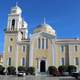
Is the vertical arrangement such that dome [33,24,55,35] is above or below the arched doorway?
above

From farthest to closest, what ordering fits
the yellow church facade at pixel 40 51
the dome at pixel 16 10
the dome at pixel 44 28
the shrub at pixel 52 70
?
the dome at pixel 16 10, the dome at pixel 44 28, the yellow church facade at pixel 40 51, the shrub at pixel 52 70

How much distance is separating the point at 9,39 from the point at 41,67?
34.9 feet

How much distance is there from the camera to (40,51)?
61844 millimetres

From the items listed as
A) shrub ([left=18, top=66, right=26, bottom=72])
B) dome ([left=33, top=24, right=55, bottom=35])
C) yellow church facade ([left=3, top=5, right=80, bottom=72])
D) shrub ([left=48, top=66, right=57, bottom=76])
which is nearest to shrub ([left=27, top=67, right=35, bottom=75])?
shrub ([left=18, top=66, right=26, bottom=72])

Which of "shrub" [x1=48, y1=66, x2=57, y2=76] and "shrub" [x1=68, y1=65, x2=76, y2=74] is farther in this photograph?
"shrub" [x1=68, y1=65, x2=76, y2=74]

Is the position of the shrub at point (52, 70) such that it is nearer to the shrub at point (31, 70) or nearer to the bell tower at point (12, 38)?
the shrub at point (31, 70)

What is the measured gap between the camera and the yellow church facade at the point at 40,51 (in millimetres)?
61125

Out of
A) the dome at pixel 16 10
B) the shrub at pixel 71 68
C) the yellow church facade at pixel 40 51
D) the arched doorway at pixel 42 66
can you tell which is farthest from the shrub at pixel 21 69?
the dome at pixel 16 10

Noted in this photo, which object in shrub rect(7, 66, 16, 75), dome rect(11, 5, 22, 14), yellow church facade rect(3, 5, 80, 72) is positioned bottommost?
shrub rect(7, 66, 16, 75)

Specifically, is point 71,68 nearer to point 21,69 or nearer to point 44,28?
point 21,69

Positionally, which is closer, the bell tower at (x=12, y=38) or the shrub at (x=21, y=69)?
the shrub at (x=21, y=69)

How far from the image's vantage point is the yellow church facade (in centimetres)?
6112

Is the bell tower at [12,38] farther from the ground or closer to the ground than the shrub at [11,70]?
farther from the ground

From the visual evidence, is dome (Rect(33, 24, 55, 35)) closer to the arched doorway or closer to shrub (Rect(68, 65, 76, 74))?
the arched doorway
